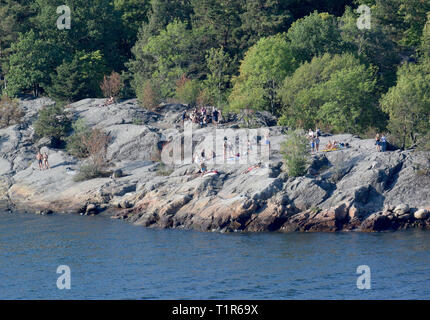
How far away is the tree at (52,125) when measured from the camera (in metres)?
66.1

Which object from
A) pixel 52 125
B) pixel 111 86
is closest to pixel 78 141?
pixel 52 125

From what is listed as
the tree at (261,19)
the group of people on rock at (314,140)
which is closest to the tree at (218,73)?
the tree at (261,19)

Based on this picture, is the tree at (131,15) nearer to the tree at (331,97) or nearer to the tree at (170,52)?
the tree at (170,52)

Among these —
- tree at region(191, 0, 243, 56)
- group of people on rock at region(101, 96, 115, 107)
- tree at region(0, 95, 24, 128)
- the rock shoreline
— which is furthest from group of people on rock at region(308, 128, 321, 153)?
tree at region(0, 95, 24, 128)

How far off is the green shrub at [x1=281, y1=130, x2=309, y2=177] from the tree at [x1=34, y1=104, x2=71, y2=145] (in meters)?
20.5

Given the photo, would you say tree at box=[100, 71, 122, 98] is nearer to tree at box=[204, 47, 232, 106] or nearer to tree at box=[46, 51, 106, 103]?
tree at box=[46, 51, 106, 103]

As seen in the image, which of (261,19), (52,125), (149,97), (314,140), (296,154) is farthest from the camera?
(261,19)

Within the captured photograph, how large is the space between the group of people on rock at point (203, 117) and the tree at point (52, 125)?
9.58 m

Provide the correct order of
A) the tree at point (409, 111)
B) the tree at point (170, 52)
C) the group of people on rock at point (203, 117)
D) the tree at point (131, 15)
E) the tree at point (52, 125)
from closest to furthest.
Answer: the tree at point (409, 111), the group of people on rock at point (203, 117), the tree at point (52, 125), the tree at point (170, 52), the tree at point (131, 15)

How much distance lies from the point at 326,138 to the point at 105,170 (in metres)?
15.9

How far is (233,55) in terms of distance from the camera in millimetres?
77688

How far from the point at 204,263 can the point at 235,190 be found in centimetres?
1038

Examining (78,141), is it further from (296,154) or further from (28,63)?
(296,154)

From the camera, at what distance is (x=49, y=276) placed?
41.2 meters
